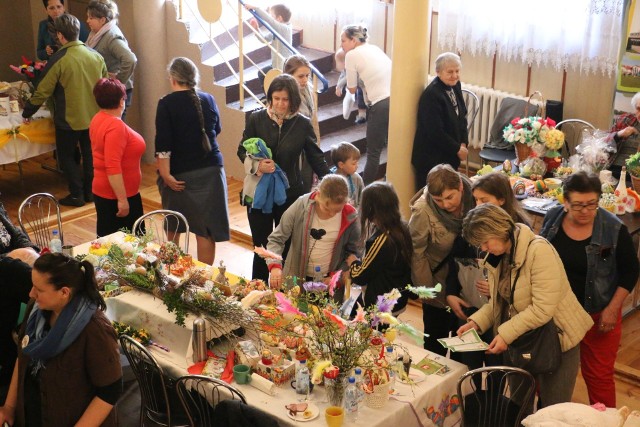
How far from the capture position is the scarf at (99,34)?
777 cm

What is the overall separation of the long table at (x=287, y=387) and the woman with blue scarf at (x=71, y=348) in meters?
0.66

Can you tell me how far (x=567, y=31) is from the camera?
Result: 7.64 metres

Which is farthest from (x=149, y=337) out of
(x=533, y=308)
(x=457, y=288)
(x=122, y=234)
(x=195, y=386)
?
(x=533, y=308)

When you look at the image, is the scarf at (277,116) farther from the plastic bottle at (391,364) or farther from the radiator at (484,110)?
the radiator at (484,110)

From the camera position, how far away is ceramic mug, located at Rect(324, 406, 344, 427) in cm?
356

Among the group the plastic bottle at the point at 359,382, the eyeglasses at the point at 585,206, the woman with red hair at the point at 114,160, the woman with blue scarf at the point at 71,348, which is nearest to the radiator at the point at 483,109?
the woman with red hair at the point at 114,160

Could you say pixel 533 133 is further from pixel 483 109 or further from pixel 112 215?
pixel 112 215

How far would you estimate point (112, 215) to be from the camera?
5.86 m

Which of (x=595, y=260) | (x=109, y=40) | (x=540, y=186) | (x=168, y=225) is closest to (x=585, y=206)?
(x=595, y=260)

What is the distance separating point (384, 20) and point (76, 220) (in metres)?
3.67

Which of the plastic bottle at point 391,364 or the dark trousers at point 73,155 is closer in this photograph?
the plastic bottle at point 391,364

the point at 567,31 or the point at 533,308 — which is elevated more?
the point at 567,31

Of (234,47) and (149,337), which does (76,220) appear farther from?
(149,337)

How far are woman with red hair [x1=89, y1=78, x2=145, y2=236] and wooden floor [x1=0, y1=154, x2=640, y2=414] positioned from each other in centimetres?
112
